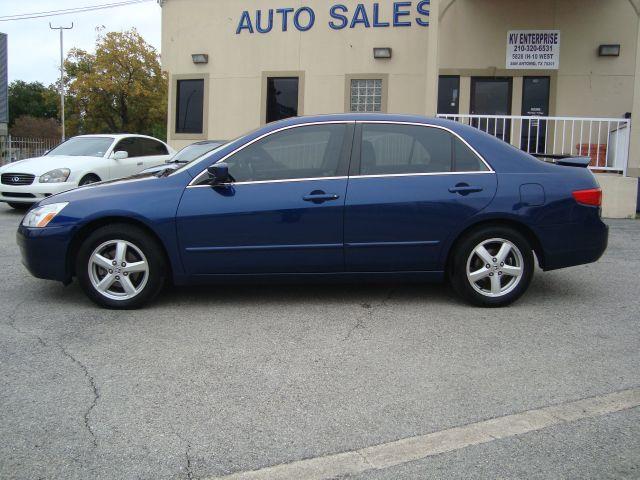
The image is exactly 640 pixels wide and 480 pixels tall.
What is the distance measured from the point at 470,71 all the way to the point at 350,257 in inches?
411

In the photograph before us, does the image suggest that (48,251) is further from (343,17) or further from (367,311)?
(343,17)

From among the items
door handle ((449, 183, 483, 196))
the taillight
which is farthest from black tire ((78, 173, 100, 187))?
the taillight

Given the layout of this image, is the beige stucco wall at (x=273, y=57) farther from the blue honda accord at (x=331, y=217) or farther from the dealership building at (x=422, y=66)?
the blue honda accord at (x=331, y=217)

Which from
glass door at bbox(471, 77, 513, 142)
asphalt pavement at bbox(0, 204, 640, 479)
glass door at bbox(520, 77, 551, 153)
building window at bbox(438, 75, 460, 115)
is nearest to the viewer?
asphalt pavement at bbox(0, 204, 640, 479)

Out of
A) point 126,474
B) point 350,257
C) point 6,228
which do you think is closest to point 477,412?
point 126,474

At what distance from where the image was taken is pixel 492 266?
5.44 m

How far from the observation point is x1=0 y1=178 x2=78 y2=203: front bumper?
11.1 metres

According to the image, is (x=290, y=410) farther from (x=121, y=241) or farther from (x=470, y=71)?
(x=470, y=71)

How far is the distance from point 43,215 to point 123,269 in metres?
0.80

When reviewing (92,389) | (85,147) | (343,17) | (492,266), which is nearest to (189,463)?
(92,389)

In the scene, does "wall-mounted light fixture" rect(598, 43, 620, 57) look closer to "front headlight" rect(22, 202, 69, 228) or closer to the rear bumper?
the rear bumper

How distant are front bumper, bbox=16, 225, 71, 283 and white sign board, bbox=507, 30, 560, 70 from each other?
11.7 meters

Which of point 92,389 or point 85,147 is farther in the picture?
point 85,147

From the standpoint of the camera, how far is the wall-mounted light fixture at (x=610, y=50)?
45.4 ft
